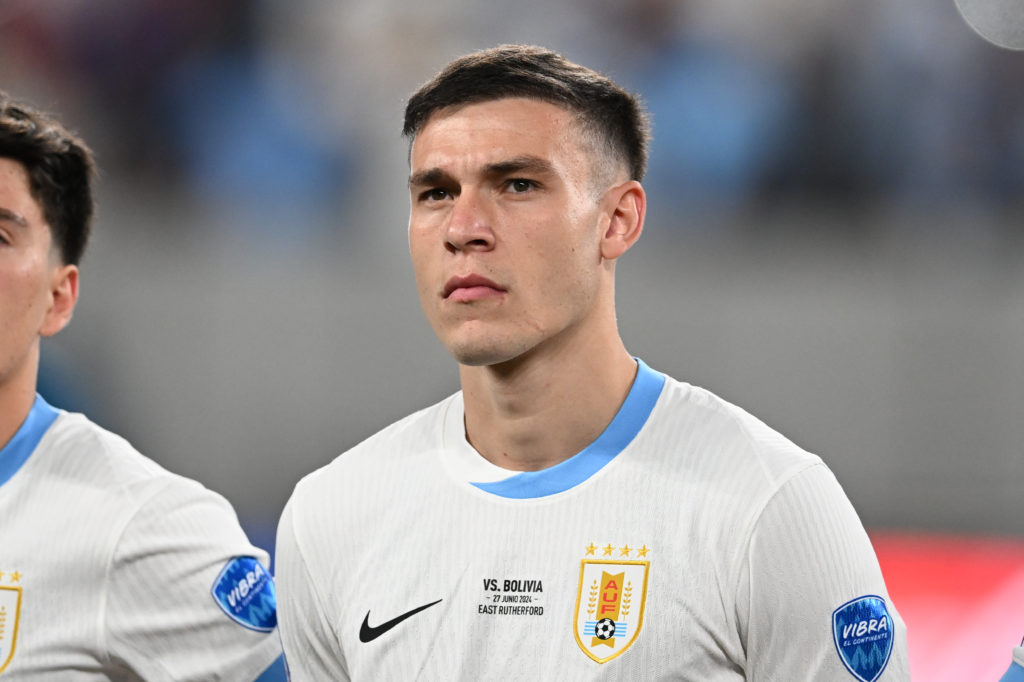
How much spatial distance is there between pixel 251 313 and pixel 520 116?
4.54 m

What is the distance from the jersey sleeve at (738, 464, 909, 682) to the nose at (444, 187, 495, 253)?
0.75 meters

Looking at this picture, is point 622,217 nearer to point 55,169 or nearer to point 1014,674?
point 1014,674

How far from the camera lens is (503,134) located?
2.59 meters

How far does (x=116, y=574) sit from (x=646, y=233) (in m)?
4.58

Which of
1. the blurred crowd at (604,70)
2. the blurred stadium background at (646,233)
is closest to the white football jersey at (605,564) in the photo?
the blurred stadium background at (646,233)

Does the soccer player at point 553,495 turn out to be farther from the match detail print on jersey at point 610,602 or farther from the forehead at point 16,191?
the forehead at point 16,191

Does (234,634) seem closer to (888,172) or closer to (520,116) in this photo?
(520,116)

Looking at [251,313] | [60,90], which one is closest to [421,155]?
[251,313]

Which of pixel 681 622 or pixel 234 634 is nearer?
pixel 681 622

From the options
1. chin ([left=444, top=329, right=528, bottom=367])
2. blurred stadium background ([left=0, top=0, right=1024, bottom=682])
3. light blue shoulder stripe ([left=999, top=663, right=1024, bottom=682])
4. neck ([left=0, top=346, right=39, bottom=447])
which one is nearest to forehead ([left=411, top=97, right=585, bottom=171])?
chin ([left=444, top=329, right=528, bottom=367])

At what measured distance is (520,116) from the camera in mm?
2613

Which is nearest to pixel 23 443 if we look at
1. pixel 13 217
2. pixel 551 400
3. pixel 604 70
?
pixel 13 217

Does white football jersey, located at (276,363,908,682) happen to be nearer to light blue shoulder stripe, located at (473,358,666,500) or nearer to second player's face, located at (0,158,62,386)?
light blue shoulder stripe, located at (473,358,666,500)

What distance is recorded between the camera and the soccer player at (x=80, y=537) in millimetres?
2797
